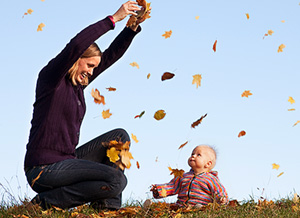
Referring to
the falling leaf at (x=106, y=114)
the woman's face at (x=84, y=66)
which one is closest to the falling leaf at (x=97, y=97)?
the falling leaf at (x=106, y=114)

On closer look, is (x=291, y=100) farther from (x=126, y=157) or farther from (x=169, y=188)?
(x=126, y=157)

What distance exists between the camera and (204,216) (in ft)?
14.3

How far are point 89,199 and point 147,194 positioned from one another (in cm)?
103

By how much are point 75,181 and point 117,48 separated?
62.4 inches

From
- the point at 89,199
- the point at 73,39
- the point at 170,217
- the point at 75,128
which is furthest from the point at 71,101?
the point at 170,217

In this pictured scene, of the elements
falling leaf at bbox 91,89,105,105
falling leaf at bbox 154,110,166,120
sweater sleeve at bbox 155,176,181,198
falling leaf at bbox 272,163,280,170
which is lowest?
sweater sleeve at bbox 155,176,181,198

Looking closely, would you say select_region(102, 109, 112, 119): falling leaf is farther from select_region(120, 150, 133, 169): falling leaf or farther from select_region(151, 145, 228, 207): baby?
select_region(151, 145, 228, 207): baby

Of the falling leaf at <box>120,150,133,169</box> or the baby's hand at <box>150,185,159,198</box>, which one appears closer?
the falling leaf at <box>120,150,133,169</box>

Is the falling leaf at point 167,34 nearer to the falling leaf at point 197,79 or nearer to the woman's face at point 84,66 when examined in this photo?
the falling leaf at point 197,79

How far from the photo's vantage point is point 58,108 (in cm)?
420

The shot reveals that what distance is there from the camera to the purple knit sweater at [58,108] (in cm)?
402

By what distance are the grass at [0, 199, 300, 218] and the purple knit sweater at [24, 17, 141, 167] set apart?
528 mm

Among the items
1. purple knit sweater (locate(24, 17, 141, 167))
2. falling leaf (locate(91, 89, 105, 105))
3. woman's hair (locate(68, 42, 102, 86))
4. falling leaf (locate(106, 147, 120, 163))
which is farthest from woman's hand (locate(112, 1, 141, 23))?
falling leaf (locate(106, 147, 120, 163))

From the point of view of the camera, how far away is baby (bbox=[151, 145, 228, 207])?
4.95 metres
